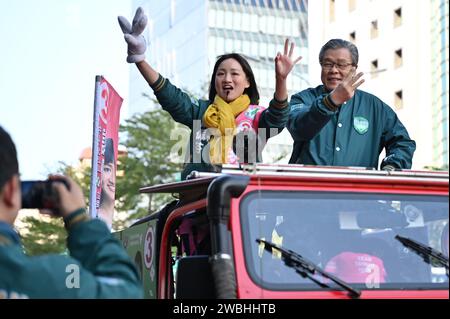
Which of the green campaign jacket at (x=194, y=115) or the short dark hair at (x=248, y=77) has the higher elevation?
the short dark hair at (x=248, y=77)

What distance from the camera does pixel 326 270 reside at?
4.18 metres

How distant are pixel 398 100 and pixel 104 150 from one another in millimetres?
52534

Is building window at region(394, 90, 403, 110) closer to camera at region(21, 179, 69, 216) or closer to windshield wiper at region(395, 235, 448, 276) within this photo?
windshield wiper at region(395, 235, 448, 276)

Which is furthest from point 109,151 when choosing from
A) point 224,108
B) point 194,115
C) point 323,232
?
point 323,232

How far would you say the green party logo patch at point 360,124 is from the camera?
19.5ft

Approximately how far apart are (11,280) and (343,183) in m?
1.89

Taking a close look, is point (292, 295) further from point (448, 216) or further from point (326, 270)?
point (448, 216)

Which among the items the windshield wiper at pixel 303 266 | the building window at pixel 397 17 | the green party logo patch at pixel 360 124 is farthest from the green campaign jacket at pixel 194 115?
the building window at pixel 397 17

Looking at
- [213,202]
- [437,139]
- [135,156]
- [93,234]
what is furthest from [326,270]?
[437,139]

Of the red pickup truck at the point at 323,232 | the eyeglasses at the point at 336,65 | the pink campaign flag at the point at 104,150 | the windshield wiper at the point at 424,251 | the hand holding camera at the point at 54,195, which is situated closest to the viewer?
the hand holding camera at the point at 54,195

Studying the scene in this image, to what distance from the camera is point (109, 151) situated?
7.39m

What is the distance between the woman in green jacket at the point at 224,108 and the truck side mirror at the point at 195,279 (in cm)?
137

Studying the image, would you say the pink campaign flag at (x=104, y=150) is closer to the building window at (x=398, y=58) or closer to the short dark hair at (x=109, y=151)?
the short dark hair at (x=109, y=151)

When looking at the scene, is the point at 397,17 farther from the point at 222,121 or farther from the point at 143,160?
the point at 222,121
